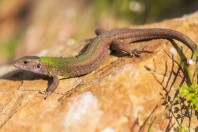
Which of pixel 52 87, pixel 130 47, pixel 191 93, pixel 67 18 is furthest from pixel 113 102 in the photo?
pixel 67 18

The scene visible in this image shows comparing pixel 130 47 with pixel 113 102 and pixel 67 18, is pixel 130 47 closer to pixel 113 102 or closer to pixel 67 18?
pixel 113 102

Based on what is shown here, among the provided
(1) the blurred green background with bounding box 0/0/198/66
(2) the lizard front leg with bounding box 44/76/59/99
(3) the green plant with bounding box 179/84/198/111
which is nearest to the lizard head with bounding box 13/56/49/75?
(2) the lizard front leg with bounding box 44/76/59/99

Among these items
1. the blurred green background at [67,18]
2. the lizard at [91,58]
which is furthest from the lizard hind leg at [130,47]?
the blurred green background at [67,18]

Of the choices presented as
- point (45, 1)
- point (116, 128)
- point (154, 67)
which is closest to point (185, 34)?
point (154, 67)

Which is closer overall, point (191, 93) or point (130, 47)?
point (191, 93)

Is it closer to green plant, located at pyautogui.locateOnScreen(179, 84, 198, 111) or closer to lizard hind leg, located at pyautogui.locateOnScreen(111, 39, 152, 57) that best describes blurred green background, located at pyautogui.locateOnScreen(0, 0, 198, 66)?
lizard hind leg, located at pyautogui.locateOnScreen(111, 39, 152, 57)

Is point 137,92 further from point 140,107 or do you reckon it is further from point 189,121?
point 189,121

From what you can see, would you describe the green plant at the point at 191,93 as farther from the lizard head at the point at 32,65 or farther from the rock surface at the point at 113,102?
the lizard head at the point at 32,65
